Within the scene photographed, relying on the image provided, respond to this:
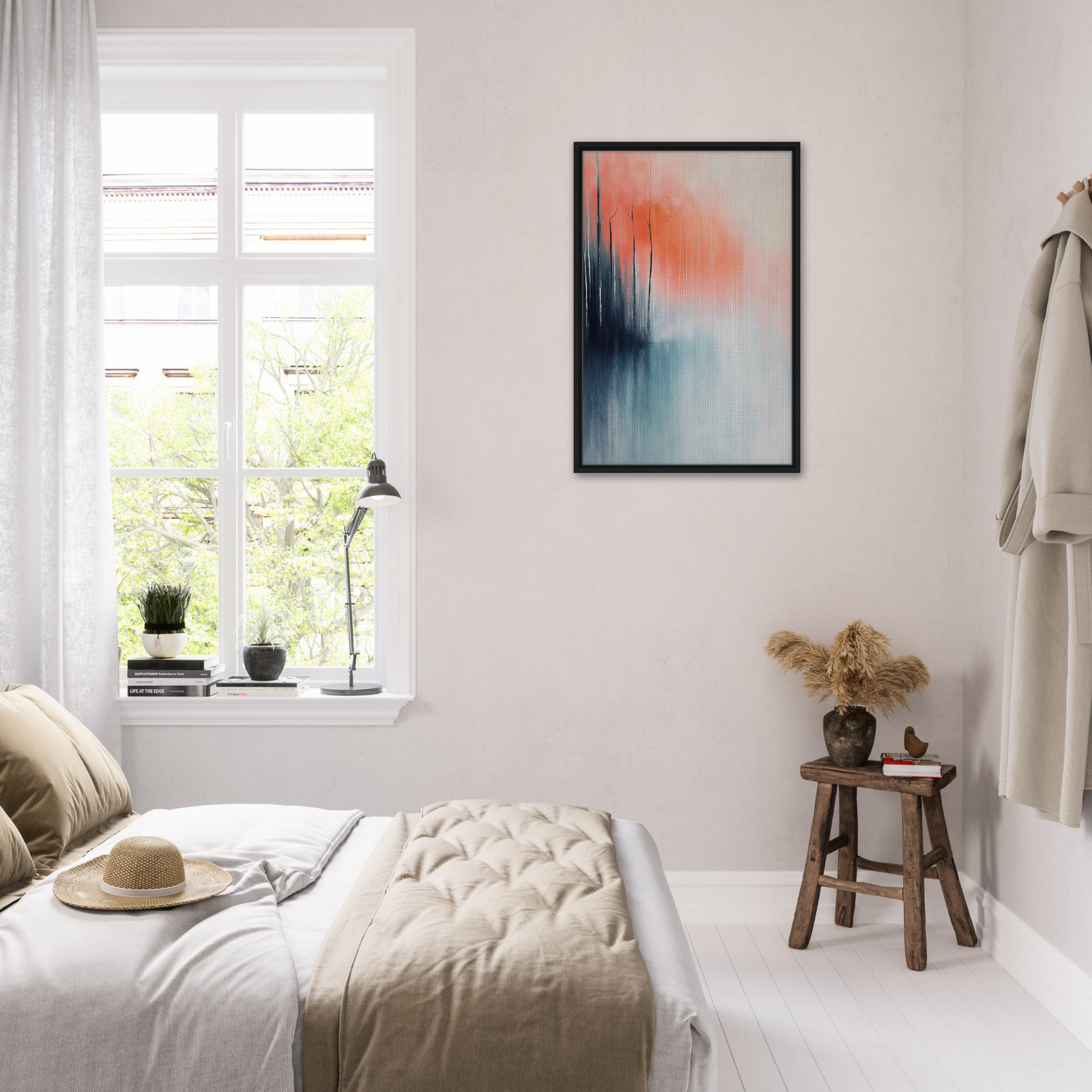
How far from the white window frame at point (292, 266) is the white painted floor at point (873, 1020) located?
4.18 ft

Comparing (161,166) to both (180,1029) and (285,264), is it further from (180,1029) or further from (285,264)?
(180,1029)

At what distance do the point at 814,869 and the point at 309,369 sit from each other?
219 centimetres

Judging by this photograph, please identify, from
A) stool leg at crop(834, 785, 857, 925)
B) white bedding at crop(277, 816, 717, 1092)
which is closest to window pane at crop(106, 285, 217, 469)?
white bedding at crop(277, 816, 717, 1092)

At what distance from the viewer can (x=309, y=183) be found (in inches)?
126

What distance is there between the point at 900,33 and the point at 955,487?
55.2 inches

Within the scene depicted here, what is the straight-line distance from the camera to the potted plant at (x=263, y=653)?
299 cm

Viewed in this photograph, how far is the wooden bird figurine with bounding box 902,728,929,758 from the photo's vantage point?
8.83ft

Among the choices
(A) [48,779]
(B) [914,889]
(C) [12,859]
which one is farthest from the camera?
(B) [914,889]

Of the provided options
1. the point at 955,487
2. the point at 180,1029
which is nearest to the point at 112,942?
the point at 180,1029

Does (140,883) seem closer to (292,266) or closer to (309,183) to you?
(292,266)

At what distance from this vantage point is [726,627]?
3.00 metres

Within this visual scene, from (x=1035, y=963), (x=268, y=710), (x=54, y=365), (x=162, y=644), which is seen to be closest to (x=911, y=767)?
(x=1035, y=963)

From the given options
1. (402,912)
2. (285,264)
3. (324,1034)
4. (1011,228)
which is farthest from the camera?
(285,264)

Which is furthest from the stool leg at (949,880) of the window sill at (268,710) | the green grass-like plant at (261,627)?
the green grass-like plant at (261,627)
